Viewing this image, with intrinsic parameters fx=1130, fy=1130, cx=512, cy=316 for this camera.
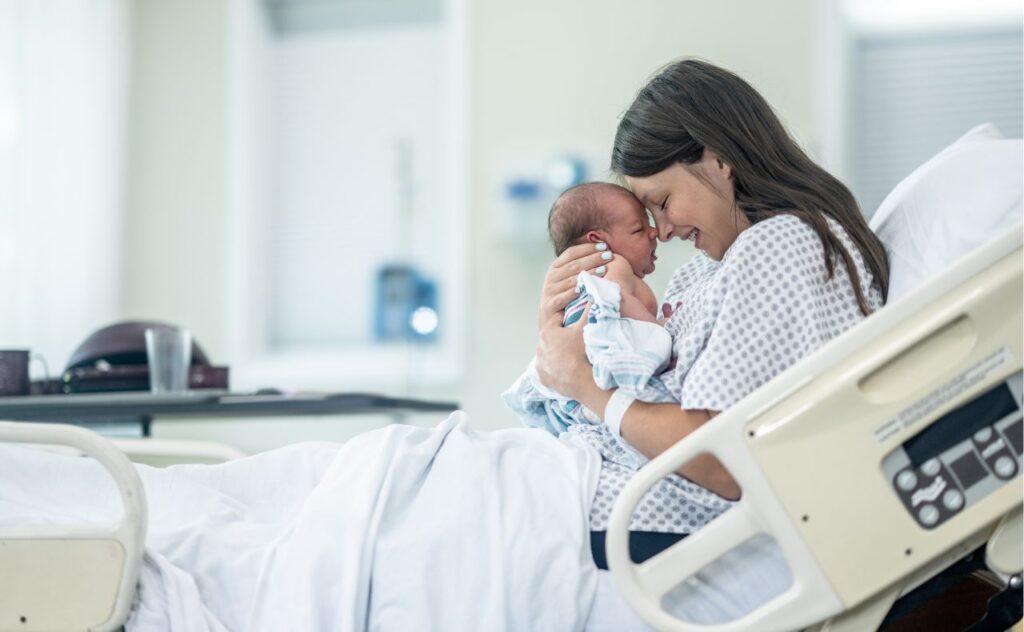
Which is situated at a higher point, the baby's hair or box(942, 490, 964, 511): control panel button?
the baby's hair

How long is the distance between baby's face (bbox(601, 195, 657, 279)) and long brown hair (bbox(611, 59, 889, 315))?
15 cm

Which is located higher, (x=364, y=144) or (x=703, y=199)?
(x=364, y=144)

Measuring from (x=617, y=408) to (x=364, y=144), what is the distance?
3624 millimetres

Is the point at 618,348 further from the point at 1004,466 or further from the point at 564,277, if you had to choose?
the point at 1004,466

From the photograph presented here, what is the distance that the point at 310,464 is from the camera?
145cm

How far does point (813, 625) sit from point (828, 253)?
1.47 feet

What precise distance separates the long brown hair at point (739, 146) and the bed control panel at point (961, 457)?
1.10 ft

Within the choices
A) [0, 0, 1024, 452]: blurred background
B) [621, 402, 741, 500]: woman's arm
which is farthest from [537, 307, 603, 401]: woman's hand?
[0, 0, 1024, 452]: blurred background

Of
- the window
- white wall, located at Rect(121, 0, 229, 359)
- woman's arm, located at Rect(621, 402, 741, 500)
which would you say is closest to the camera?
woman's arm, located at Rect(621, 402, 741, 500)

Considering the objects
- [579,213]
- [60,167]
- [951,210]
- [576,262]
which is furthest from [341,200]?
[951,210]

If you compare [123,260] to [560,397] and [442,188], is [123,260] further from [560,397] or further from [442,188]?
[560,397]

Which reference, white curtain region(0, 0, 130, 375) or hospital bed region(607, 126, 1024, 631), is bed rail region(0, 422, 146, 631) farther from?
white curtain region(0, 0, 130, 375)

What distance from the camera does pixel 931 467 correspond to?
1.17 m

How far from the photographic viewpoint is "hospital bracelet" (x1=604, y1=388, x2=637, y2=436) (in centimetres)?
135
